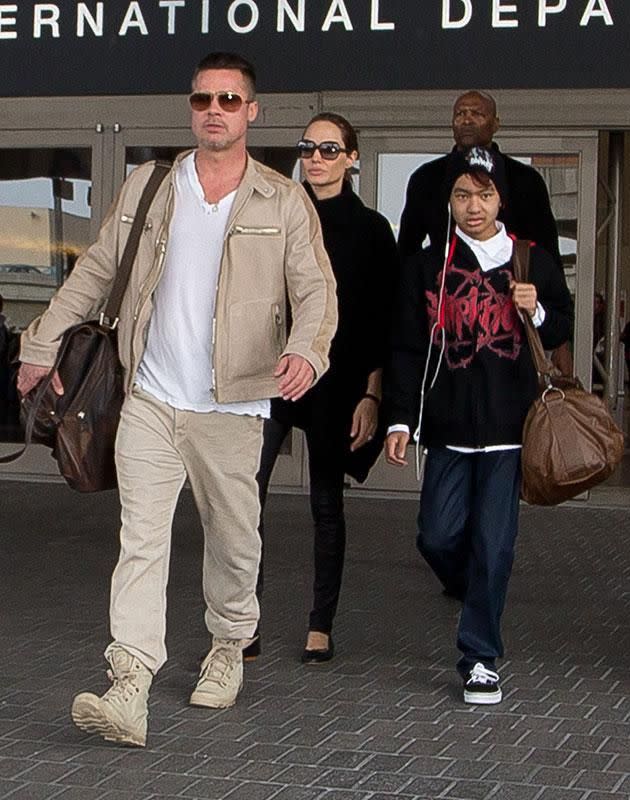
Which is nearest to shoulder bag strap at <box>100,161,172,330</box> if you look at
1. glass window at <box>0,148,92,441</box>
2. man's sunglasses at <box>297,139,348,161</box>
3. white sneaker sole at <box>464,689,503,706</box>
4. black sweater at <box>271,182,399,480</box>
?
man's sunglasses at <box>297,139,348,161</box>

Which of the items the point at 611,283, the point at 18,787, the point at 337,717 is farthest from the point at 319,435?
the point at 611,283

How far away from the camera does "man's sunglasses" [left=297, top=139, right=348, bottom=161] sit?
234 inches

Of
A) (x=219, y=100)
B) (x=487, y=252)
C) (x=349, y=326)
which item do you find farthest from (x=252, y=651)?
(x=219, y=100)

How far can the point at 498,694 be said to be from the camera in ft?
17.8

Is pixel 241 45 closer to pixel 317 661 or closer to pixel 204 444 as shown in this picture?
pixel 204 444

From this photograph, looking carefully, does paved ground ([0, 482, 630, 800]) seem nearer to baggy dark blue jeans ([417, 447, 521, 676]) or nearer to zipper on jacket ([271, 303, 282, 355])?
baggy dark blue jeans ([417, 447, 521, 676])

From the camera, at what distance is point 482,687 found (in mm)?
5422

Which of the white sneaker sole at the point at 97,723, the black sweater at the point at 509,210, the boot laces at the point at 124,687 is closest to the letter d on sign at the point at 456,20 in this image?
the black sweater at the point at 509,210

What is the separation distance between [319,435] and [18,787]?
201cm

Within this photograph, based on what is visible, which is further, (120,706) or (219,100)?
(219,100)

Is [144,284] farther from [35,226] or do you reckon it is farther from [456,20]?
[35,226]

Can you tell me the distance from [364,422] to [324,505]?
1.31ft

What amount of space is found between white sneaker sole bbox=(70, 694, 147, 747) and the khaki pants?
0.78 ft

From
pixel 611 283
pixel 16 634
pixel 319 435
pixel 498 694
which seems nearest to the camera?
pixel 498 694
